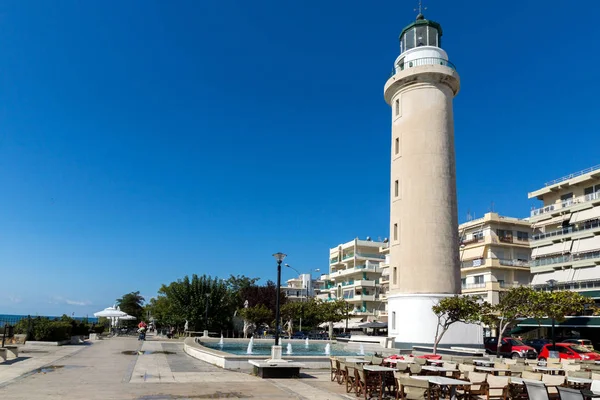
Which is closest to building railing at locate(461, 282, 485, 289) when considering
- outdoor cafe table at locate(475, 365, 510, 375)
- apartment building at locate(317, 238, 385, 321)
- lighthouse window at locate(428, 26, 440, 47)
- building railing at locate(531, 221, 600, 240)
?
building railing at locate(531, 221, 600, 240)

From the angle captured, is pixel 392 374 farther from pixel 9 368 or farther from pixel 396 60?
pixel 396 60

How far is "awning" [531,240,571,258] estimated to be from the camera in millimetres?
47125

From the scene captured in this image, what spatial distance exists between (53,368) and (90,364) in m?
2.05

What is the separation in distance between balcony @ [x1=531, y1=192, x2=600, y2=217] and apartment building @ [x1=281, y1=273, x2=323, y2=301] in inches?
2017

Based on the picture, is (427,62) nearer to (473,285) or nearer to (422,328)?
(422,328)

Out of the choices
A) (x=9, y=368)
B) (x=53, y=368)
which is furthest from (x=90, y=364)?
(x=9, y=368)

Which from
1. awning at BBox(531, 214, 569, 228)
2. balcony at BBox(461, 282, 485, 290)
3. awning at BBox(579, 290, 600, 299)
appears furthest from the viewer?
balcony at BBox(461, 282, 485, 290)

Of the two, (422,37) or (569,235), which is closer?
(422,37)

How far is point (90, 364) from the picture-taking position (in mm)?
19375

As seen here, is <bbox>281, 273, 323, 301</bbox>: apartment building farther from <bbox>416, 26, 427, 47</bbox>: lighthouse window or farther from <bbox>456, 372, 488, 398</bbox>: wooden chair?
<bbox>456, 372, 488, 398</bbox>: wooden chair

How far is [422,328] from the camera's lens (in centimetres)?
2828

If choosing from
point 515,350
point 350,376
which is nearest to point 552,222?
point 515,350

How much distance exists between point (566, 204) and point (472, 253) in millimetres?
10354

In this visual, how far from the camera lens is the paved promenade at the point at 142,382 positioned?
12.2 meters
